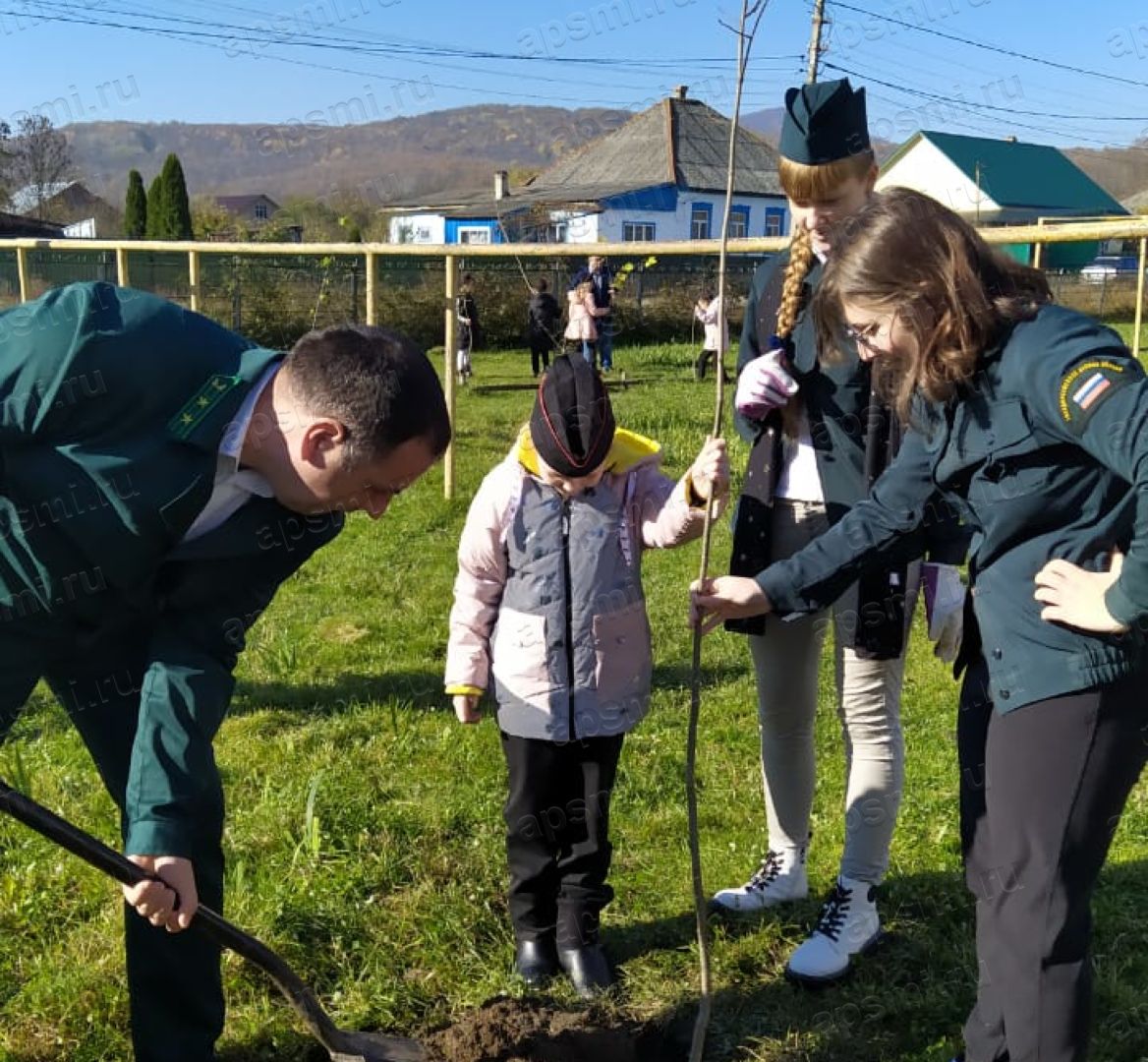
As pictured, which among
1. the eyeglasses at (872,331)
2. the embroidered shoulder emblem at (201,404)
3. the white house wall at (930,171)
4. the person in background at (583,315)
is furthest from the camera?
the white house wall at (930,171)

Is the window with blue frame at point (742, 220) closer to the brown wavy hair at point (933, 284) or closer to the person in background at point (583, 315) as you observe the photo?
the person in background at point (583, 315)

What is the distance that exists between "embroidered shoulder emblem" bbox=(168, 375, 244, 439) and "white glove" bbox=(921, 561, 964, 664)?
139 centimetres

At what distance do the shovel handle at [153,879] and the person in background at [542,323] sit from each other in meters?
13.7

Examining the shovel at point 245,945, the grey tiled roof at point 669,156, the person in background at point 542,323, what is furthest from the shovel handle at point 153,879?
the grey tiled roof at point 669,156

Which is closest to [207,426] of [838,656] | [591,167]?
[838,656]

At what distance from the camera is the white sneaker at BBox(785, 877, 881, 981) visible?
272 cm

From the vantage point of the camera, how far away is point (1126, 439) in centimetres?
158

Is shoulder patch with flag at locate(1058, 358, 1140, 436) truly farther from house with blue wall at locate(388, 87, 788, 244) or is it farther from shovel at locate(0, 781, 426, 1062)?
house with blue wall at locate(388, 87, 788, 244)

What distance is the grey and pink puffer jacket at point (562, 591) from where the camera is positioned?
8.55 ft

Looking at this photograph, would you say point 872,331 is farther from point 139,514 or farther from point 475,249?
point 475,249

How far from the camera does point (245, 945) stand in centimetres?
203

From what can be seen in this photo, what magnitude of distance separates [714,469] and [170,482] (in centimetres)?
110

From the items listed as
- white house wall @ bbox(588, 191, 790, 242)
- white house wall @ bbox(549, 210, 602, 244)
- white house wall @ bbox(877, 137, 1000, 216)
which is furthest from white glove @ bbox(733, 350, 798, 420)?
white house wall @ bbox(877, 137, 1000, 216)

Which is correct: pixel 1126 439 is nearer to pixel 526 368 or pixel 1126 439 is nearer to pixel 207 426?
pixel 207 426
